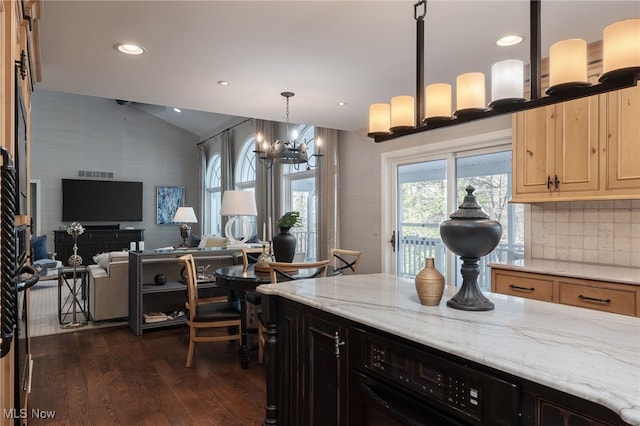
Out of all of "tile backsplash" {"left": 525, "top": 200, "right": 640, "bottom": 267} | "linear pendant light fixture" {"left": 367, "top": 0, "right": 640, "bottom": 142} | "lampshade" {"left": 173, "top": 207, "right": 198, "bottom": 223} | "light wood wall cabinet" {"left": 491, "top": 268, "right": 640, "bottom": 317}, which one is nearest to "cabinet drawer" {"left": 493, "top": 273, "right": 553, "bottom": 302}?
"light wood wall cabinet" {"left": 491, "top": 268, "right": 640, "bottom": 317}

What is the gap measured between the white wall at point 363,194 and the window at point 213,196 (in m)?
5.20

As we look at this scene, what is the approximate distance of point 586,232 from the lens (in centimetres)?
315

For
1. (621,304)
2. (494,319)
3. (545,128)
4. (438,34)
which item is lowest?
(621,304)

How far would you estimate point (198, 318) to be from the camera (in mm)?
3443

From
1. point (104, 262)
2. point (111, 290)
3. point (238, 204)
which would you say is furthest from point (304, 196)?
point (111, 290)

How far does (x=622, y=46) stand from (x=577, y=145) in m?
1.89

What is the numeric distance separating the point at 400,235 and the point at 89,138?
8.31 metres

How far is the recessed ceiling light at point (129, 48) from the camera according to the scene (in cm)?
287

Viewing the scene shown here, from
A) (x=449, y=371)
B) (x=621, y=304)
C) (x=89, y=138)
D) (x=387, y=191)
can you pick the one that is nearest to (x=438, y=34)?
(x=621, y=304)

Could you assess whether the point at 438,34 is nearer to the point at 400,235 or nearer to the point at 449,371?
the point at 449,371

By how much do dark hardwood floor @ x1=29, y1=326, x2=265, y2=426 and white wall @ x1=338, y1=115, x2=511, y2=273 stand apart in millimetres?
2299

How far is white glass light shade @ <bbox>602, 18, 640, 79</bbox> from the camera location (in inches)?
48.8

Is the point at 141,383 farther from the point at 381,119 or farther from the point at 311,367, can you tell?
the point at 381,119

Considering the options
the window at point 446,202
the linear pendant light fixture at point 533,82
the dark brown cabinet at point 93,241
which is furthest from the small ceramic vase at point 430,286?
the dark brown cabinet at point 93,241
